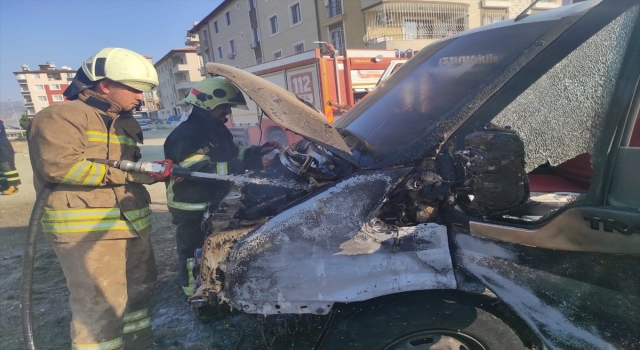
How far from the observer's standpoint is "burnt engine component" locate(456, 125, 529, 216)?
52.3 inches

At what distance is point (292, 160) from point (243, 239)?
26.7 inches

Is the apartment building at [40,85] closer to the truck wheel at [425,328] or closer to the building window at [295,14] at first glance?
the building window at [295,14]

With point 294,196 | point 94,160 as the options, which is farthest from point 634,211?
point 94,160

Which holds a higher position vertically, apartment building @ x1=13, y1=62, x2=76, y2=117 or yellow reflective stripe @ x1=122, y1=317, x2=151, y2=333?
apartment building @ x1=13, y1=62, x2=76, y2=117

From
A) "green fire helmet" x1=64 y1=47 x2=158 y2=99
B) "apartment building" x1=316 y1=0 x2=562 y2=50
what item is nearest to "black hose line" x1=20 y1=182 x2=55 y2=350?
"green fire helmet" x1=64 y1=47 x2=158 y2=99

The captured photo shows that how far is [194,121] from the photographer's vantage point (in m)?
3.00

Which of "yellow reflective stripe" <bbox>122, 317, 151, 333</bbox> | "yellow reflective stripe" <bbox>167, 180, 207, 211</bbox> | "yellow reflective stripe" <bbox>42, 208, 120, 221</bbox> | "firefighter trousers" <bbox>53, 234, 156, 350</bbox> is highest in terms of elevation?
"yellow reflective stripe" <bbox>42, 208, 120, 221</bbox>

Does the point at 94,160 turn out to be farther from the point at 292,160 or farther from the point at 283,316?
the point at 283,316

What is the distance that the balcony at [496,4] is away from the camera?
20.6 m

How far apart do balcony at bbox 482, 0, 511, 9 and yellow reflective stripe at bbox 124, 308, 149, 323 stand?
23209 mm

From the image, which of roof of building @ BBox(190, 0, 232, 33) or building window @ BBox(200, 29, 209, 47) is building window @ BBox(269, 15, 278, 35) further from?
building window @ BBox(200, 29, 209, 47)

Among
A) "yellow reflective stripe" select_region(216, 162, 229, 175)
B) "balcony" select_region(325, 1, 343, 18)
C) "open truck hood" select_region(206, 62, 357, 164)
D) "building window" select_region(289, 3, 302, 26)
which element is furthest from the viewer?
"building window" select_region(289, 3, 302, 26)

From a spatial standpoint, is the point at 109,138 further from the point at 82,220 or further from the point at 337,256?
the point at 337,256

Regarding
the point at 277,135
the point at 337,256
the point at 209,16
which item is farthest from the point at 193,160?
the point at 209,16
